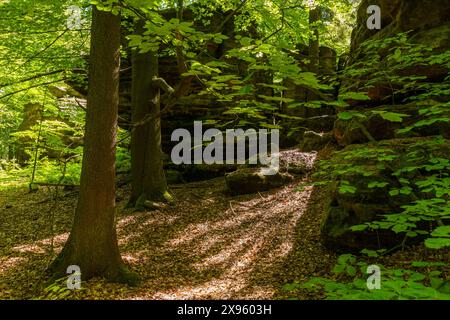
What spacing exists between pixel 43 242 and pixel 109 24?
5821 mm

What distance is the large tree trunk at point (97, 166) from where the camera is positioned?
598 centimetres

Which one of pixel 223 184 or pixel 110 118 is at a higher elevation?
pixel 110 118

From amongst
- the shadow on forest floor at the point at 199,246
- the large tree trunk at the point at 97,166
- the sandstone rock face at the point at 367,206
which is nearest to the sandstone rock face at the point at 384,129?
the sandstone rock face at the point at 367,206

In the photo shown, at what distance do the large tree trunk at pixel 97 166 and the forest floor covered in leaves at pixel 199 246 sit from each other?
37 cm

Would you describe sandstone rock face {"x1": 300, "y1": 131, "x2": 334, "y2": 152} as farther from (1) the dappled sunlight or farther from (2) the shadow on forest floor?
(1) the dappled sunlight

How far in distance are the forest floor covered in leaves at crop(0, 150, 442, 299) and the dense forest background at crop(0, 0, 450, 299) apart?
5 cm

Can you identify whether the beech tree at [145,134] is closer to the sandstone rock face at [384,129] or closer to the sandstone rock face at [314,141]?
the sandstone rock face at [384,129]

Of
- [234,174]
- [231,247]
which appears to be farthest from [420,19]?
[231,247]

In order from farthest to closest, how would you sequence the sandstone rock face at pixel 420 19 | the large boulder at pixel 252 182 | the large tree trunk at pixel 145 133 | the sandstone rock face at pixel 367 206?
the large boulder at pixel 252 182 < the large tree trunk at pixel 145 133 < the sandstone rock face at pixel 420 19 < the sandstone rock face at pixel 367 206

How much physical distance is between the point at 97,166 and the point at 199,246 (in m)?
3.43

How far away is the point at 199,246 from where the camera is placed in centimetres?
822
